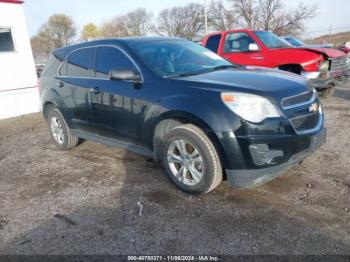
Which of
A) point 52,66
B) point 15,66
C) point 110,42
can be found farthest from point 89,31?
point 110,42

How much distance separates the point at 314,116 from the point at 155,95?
1.80 meters

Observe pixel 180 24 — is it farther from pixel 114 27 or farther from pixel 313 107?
pixel 313 107

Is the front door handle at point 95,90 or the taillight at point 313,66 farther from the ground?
the front door handle at point 95,90

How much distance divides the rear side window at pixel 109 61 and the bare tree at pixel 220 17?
1531 inches

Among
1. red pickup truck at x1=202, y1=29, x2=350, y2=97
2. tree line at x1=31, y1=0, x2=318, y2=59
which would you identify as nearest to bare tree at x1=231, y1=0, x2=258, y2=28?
tree line at x1=31, y1=0, x2=318, y2=59

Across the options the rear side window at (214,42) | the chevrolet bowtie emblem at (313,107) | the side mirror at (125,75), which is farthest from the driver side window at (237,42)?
the side mirror at (125,75)

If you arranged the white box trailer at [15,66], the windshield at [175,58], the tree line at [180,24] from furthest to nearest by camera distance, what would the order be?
1. the tree line at [180,24]
2. the white box trailer at [15,66]
3. the windshield at [175,58]

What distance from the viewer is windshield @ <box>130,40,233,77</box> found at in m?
3.92

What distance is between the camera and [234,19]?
132ft

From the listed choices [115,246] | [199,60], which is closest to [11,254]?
[115,246]

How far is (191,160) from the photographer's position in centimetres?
350

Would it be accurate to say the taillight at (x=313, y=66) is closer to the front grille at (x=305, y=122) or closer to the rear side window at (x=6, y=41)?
the front grille at (x=305, y=122)

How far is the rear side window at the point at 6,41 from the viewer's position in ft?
34.9

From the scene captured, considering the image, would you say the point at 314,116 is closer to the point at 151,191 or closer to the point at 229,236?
the point at 229,236
